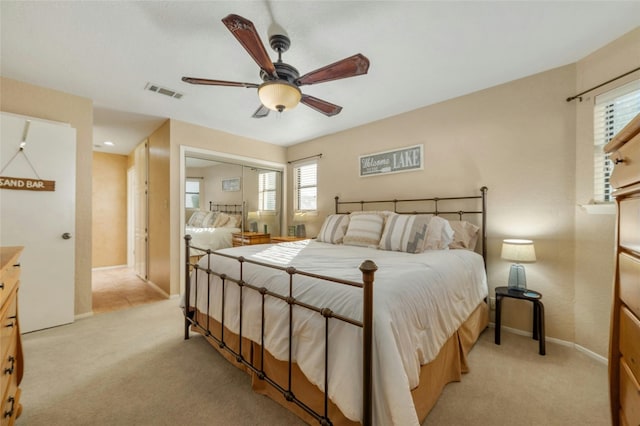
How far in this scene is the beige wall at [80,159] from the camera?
275 centimetres

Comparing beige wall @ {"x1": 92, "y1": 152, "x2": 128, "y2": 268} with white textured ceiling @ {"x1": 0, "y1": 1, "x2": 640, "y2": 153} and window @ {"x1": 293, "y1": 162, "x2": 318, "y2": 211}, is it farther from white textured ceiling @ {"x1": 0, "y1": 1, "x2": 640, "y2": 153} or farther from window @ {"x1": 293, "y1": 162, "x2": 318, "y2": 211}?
window @ {"x1": 293, "y1": 162, "x2": 318, "y2": 211}

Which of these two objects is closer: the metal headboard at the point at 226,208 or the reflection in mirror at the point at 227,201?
the reflection in mirror at the point at 227,201

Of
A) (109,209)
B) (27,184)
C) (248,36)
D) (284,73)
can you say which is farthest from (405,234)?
(109,209)

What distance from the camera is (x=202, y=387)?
1716 mm

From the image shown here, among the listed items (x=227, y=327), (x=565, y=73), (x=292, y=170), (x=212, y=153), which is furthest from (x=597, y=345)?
(x=212, y=153)

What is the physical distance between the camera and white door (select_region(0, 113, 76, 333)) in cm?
245

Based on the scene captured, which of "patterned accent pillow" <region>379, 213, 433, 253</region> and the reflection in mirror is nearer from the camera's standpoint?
"patterned accent pillow" <region>379, 213, 433, 253</region>

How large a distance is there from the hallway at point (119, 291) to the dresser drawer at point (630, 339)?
4366mm

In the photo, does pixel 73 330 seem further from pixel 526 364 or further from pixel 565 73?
pixel 565 73

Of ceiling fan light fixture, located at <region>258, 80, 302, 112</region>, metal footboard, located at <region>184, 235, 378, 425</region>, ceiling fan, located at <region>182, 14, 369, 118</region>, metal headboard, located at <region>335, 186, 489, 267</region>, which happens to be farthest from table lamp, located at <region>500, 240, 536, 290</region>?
ceiling fan light fixture, located at <region>258, 80, 302, 112</region>

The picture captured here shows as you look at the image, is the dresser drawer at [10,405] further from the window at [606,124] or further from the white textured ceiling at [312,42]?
the window at [606,124]

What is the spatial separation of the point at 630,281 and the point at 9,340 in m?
2.61

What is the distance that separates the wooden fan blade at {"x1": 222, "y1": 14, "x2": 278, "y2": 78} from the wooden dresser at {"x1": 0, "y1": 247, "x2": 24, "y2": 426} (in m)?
1.51

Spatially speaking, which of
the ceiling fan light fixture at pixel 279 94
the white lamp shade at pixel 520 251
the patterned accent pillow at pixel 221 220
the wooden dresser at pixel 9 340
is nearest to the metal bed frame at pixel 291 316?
the white lamp shade at pixel 520 251
